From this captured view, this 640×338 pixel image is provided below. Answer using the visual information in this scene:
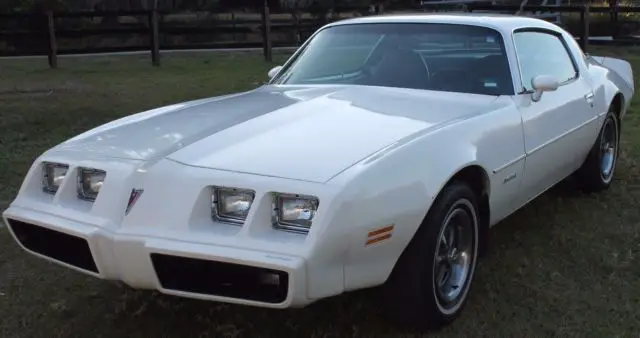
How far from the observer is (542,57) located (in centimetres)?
459

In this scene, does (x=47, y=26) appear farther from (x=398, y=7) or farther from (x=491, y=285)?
(x=491, y=285)

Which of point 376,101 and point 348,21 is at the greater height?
point 348,21

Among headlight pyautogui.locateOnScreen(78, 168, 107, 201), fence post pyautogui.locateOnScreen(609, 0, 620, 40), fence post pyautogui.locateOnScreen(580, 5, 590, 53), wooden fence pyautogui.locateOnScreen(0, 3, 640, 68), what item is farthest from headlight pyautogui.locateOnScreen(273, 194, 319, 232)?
fence post pyautogui.locateOnScreen(609, 0, 620, 40)

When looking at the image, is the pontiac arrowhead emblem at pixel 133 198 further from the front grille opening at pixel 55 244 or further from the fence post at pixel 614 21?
the fence post at pixel 614 21

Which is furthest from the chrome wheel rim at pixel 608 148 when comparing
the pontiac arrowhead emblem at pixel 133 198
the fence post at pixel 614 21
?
the fence post at pixel 614 21

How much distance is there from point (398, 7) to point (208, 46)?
678 centimetres

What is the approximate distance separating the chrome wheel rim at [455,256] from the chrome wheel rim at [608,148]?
7.73 ft

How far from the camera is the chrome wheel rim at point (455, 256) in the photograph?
3156 mm

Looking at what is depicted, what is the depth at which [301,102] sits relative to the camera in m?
3.75

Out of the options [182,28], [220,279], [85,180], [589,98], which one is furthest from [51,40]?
[220,279]

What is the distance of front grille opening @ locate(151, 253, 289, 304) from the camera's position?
2600mm

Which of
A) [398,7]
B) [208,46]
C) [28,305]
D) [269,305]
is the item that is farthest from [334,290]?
[398,7]

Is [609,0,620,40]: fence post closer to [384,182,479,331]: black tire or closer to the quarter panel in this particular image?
the quarter panel

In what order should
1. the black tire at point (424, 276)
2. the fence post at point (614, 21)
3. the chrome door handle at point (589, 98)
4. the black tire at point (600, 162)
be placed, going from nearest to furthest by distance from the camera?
1. the black tire at point (424, 276)
2. the chrome door handle at point (589, 98)
3. the black tire at point (600, 162)
4. the fence post at point (614, 21)
